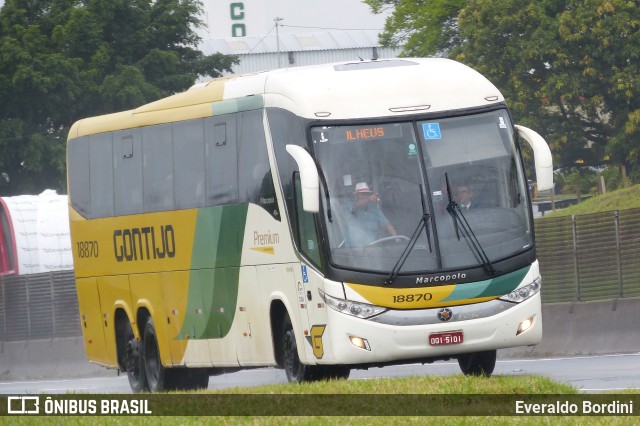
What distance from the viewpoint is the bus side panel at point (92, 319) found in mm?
23328

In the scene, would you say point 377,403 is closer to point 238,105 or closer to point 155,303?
point 238,105

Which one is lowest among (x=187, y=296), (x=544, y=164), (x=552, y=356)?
(x=552, y=356)

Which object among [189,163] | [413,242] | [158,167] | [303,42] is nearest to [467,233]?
[413,242]

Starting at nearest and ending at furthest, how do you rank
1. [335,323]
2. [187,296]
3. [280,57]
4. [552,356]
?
[335,323]
[187,296]
[552,356]
[280,57]

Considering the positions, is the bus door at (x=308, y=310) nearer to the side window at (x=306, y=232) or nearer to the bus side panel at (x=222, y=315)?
the side window at (x=306, y=232)

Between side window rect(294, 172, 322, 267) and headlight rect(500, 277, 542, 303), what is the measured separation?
6.59ft

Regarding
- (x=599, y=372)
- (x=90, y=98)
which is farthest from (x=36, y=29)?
(x=599, y=372)

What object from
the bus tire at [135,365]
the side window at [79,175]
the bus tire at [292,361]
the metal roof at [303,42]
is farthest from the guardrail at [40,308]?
the metal roof at [303,42]

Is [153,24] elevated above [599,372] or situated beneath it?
elevated above

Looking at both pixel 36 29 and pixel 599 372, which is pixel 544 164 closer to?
pixel 599 372

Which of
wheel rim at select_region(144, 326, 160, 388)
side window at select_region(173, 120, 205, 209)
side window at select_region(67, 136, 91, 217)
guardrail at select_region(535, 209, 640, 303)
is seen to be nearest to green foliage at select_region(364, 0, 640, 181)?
guardrail at select_region(535, 209, 640, 303)

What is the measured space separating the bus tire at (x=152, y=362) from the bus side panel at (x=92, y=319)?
156cm

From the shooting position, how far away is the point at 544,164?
672 inches

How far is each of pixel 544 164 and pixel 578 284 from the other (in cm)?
759
